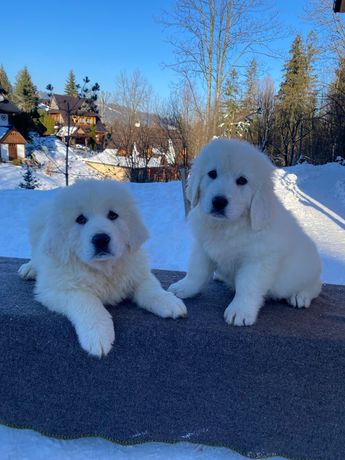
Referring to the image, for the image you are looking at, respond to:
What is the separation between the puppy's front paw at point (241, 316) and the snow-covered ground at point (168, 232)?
27.2 inches

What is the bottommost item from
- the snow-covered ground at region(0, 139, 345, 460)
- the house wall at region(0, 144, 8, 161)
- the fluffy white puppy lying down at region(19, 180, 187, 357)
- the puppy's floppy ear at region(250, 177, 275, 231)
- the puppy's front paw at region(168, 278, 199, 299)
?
the house wall at region(0, 144, 8, 161)

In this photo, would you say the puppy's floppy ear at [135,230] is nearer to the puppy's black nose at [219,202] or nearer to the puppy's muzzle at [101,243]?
the puppy's muzzle at [101,243]

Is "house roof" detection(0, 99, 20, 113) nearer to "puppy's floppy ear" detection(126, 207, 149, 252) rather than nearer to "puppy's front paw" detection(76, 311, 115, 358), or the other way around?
"puppy's floppy ear" detection(126, 207, 149, 252)

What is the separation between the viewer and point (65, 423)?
2086 millimetres

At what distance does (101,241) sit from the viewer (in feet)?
6.21

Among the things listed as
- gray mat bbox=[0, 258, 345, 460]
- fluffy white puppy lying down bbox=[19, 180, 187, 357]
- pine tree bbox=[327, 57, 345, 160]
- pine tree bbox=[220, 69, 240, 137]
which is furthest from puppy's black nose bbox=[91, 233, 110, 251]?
pine tree bbox=[327, 57, 345, 160]

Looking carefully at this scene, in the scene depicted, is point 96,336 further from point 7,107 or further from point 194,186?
point 7,107

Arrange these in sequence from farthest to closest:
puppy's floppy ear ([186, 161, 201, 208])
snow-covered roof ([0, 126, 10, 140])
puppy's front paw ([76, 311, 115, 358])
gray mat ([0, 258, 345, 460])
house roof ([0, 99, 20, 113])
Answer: house roof ([0, 99, 20, 113]), snow-covered roof ([0, 126, 10, 140]), puppy's floppy ear ([186, 161, 201, 208]), gray mat ([0, 258, 345, 460]), puppy's front paw ([76, 311, 115, 358])

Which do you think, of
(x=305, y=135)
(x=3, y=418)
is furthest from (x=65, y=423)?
(x=305, y=135)

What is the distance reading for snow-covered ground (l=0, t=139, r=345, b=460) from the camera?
79.5 inches

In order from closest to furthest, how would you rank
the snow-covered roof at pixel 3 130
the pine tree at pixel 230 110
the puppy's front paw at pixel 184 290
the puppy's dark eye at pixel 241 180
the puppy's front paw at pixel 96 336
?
the puppy's front paw at pixel 96 336 → the puppy's dark eye at pixel 241 180 → the puppy's front paw at pixel 184 290 → the pine tree at pixel 230 110 → the snow-covered roof at pixel 3 130

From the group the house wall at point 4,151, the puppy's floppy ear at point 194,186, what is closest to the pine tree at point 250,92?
the puppy's floppy ear at point 194,186

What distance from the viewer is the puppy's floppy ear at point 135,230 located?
7.02ft

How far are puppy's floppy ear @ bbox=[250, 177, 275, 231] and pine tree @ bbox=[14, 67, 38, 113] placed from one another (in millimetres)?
37853
